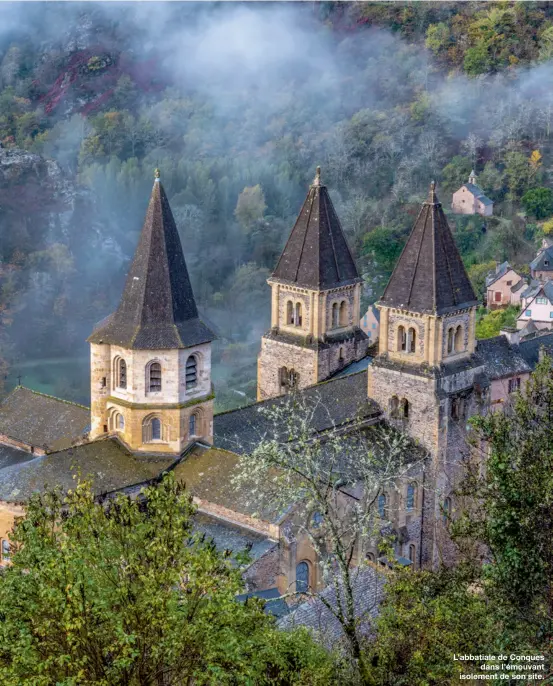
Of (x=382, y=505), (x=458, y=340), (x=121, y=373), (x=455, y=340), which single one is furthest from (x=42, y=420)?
(x=458, y=340)

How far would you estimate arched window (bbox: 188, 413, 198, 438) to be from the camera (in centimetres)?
3928

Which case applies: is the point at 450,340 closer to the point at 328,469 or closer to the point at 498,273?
the point at 328,469

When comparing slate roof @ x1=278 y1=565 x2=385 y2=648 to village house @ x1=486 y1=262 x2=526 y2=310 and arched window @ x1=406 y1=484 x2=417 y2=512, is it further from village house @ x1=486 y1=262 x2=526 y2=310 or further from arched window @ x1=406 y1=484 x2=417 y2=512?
village house @ x1=486 y1=262 x2=526 y2=310

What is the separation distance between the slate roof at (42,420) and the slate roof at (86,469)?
11.0 feet

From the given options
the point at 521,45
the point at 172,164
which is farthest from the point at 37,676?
the point at 521,45

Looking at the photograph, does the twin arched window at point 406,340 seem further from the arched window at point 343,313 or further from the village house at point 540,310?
the village house at point 540,310

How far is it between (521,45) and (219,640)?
9114cm

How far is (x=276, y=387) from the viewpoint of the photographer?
48469mm

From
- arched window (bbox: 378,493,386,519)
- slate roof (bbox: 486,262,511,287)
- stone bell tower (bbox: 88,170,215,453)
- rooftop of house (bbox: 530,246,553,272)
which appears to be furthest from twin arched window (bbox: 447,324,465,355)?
rooftop of house (bbox: 530,246,553,272)

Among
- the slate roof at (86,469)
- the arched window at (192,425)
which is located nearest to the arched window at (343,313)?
the arched window at (192,425)

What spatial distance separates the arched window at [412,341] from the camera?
42531mm

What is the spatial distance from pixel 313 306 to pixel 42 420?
1089cm

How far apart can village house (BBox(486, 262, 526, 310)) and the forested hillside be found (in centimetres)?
274

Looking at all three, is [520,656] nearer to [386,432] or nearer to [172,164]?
[386,432]
